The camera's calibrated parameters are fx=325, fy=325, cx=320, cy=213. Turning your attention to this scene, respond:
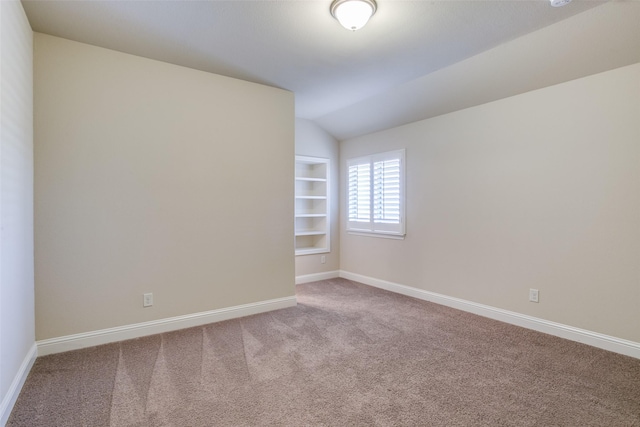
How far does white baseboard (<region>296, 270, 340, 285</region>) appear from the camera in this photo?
16.9 feet

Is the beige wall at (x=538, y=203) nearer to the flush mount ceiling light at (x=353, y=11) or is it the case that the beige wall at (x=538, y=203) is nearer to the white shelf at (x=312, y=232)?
the white shelf at (x=312, y=232)

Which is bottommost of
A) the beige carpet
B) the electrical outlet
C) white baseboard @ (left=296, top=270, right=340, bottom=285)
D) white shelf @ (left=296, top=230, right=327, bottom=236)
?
the beige carpet

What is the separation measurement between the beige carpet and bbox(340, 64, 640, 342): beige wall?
51 cm

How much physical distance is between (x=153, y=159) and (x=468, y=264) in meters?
3.55

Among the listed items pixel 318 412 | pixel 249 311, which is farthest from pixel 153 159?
pixel 318 412

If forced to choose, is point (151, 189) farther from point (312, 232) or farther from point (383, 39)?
point (312, 232)

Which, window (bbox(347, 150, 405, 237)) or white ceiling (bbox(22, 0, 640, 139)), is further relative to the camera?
window (bbox(347, 150, 405, 237))

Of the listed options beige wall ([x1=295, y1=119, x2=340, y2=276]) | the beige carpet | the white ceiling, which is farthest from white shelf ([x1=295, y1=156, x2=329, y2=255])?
the beige carpet

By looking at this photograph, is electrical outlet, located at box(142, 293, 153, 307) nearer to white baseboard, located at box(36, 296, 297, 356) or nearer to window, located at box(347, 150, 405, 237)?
white baseboard, located at box(36, 296, 297, 356)

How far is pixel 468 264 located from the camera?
379 cm

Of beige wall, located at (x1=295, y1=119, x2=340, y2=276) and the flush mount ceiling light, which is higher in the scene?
the flush mount ceiling light

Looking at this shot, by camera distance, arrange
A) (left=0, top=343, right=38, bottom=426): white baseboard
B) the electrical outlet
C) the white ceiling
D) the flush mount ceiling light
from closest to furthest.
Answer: (left=0, top=343, right=38, bottom=426): white baseboard → the flush mount ceiling light → the white ceiling → the electrical outlet

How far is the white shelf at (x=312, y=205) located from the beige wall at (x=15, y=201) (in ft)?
11.1

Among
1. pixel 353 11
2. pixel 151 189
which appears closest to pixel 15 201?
pixel 151 189
